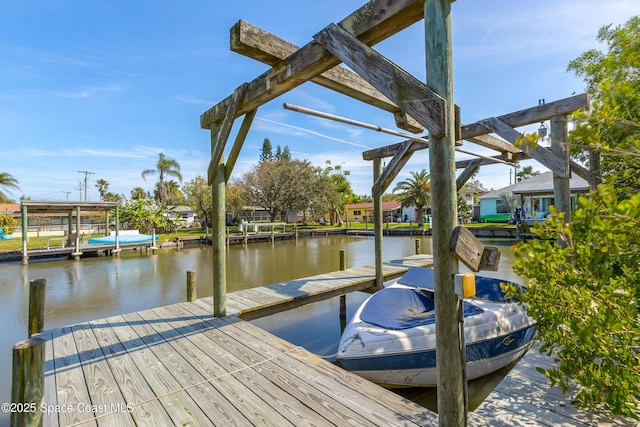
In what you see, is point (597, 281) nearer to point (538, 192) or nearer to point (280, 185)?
point (538, 192)

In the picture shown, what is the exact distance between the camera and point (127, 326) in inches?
150

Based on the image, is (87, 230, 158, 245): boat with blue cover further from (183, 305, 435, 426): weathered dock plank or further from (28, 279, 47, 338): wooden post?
(183, 305, 435, 426): weathered dock plank

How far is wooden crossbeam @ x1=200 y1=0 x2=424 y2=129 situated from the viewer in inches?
74.1

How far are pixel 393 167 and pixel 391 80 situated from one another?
13.5 feet

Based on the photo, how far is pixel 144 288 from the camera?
9000 millimetres

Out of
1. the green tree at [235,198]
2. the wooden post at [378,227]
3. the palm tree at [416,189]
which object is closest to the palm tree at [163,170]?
the green tree at [235,198]

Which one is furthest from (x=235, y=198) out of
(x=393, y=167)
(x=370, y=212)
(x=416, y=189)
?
(x=393, y=167)

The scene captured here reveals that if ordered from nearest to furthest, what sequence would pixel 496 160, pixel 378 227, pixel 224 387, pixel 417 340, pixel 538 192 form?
pixel 224 387, pixel 417 340, pixel 496 160, pixel 378 227, pixel 538 192

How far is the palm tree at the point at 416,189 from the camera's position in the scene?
27531mm

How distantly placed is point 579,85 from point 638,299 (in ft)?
34.8

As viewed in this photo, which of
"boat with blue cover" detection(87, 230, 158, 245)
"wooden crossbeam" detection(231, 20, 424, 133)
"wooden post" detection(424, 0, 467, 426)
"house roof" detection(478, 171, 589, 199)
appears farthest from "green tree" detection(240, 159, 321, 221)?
"wooden post" detection(424, 0, 467, 426)

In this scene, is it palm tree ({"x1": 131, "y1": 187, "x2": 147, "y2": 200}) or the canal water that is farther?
palm tree ({"x1": 131, "y1": 187, "x2": 147, "y2": 200})

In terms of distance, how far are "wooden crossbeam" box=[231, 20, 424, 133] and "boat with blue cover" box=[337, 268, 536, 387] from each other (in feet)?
7.47

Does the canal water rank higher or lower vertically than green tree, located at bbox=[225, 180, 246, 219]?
lower
